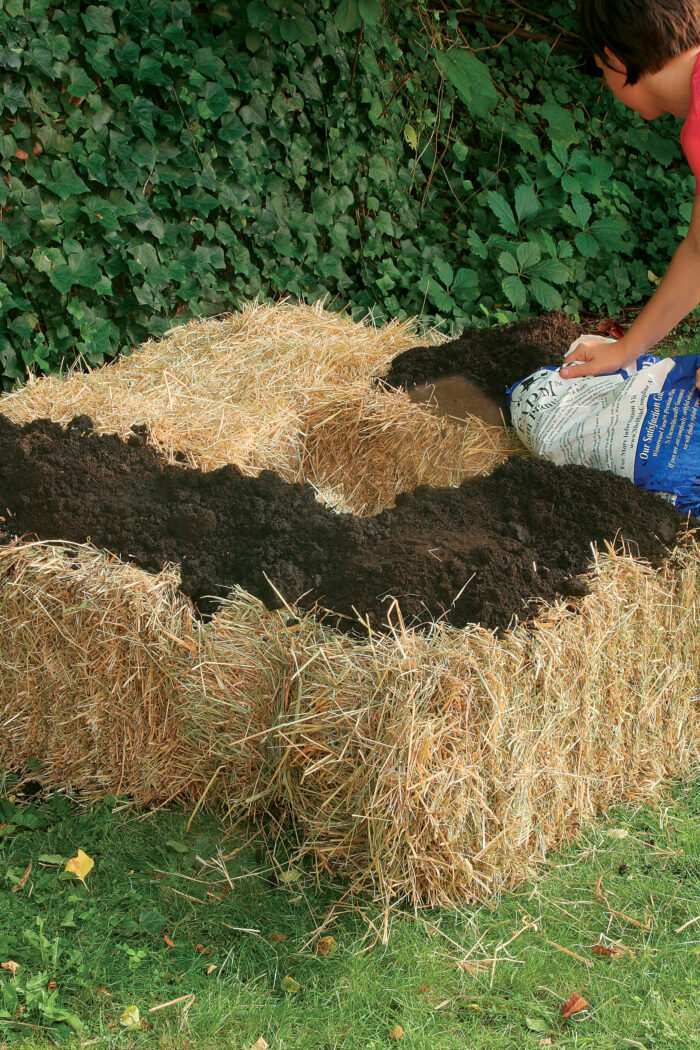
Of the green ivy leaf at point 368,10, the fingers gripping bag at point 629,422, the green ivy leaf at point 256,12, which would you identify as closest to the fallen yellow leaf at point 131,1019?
the fingers gripping bag at point 629,422

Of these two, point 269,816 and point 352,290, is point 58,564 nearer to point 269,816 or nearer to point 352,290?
point 269,816

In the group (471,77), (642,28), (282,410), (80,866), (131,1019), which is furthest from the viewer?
(471,77)

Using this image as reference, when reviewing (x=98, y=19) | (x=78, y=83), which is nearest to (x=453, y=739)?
(x=78, y=83)

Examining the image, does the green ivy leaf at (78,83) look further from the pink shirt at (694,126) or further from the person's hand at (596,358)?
the pink shirt at (694,126)

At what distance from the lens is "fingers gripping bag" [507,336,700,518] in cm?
263

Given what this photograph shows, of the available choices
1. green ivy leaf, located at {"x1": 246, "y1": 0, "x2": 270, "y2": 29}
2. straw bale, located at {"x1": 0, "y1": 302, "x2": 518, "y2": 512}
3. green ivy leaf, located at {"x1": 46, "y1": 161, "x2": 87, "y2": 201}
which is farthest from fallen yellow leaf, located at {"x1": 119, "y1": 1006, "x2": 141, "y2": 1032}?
green ivy leaf, located at {"x1": 246, "y1": 0, "x2": 270, "y2": 29}

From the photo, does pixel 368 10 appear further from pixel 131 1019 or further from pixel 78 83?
pixel 131 1019

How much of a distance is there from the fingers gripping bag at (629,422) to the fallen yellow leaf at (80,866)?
5.84 ft

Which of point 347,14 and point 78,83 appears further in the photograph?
point 347,14

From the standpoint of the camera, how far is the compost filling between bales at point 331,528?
2.22m

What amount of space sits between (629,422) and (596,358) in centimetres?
39

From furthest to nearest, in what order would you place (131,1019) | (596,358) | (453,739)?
(596,358), (453,739), (131,1019)

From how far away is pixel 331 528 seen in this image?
2422 millimetres

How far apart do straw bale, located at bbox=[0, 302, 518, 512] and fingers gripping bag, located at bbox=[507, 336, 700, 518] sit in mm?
A: 328
